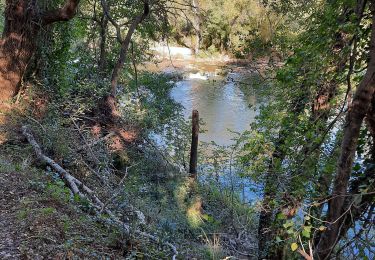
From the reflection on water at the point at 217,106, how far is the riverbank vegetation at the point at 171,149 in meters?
2.35

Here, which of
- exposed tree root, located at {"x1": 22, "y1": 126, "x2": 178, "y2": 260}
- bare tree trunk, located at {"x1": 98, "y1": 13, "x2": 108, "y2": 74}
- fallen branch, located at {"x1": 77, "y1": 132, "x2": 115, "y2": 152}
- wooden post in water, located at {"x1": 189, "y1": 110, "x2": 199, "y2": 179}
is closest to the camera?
exposed tree root, located at {"x1": 22, "y1": 126, "x2": 178, "y2": 260}

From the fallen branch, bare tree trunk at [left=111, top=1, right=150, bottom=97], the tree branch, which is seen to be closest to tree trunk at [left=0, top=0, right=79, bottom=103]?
the tree branch

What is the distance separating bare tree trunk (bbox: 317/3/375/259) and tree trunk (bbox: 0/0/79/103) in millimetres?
6418

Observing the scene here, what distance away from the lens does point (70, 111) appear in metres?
9.73

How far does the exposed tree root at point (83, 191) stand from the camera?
471 cm

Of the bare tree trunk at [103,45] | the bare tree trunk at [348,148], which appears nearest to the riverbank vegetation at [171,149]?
the bare tree trunk at [348,148]

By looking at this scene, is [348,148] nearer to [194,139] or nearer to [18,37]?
[18,37]

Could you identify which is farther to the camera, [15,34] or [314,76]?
[15,34]

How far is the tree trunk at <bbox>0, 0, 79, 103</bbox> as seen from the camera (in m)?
8.10

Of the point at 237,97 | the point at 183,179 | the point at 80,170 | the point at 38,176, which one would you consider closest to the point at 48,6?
the point at 80,170

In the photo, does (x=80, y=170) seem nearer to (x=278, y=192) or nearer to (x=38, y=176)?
(x=38, y=176)

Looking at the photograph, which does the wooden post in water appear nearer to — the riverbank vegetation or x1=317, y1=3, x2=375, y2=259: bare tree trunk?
the riverbank vegetation

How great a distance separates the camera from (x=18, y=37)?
8.28 metres

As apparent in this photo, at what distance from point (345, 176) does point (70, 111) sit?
794cm
